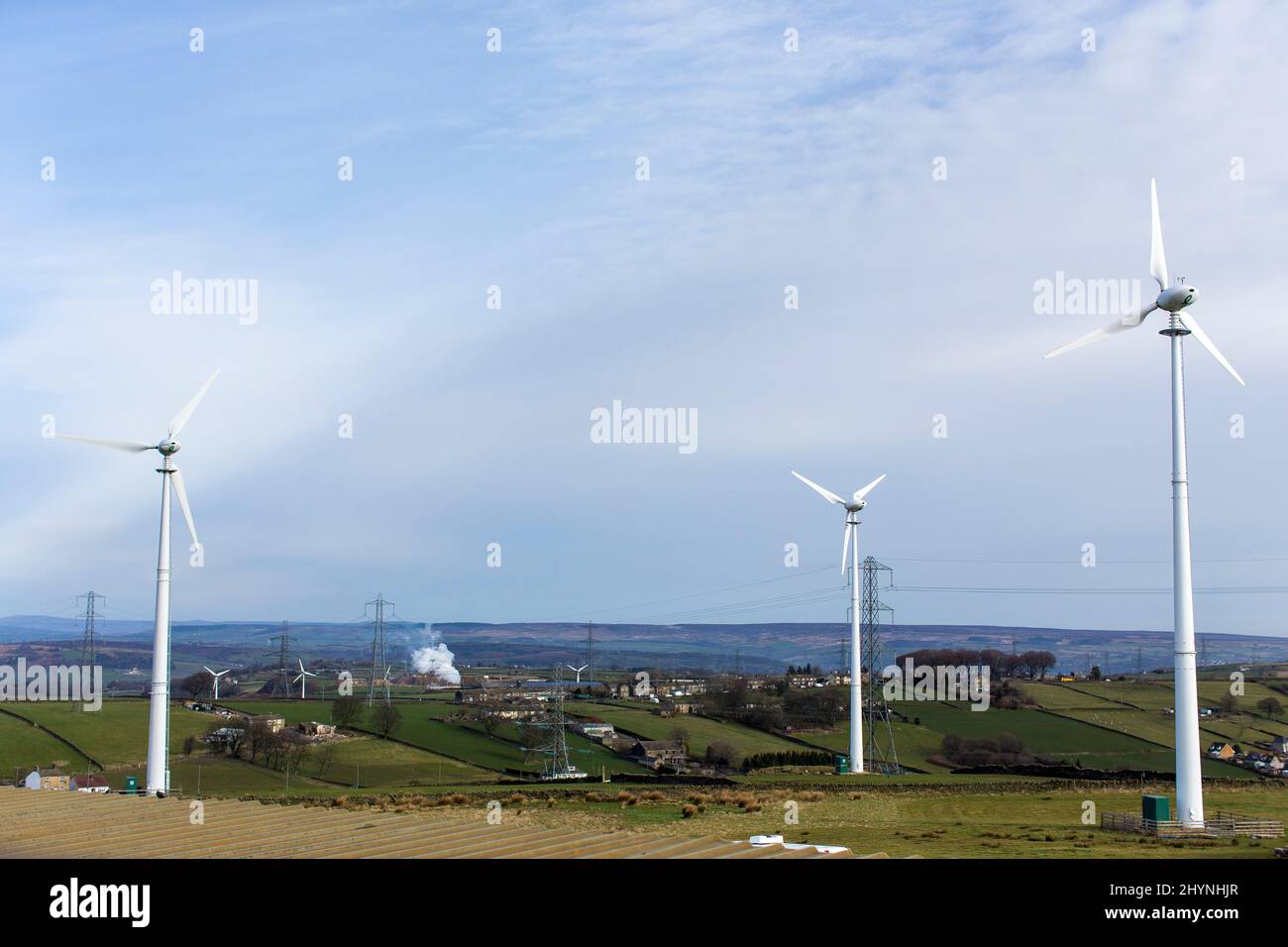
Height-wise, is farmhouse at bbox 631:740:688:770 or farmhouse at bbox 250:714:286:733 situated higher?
farmhouse at bbox 250:714:286:733

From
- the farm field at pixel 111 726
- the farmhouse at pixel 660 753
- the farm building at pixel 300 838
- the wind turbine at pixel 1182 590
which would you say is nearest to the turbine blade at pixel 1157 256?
the wind turbine at pixel 1182 590

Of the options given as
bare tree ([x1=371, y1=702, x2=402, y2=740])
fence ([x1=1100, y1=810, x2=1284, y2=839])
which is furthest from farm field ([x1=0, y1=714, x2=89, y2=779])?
fence ([x1=1100, y1=810, x2=1284, y2=839])

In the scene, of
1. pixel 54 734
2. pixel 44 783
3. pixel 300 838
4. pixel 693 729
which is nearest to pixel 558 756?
pixel 693 729

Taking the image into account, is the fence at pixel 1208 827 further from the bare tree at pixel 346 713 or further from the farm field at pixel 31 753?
the bare tree at pixel 346 713

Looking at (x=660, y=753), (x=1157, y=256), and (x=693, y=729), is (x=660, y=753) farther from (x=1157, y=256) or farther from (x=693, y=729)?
(x=1157, y=256)

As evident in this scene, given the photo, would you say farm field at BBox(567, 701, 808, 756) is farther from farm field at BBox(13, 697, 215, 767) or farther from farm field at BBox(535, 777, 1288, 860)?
farm field at BBox(535, 777, 1288, 860)
